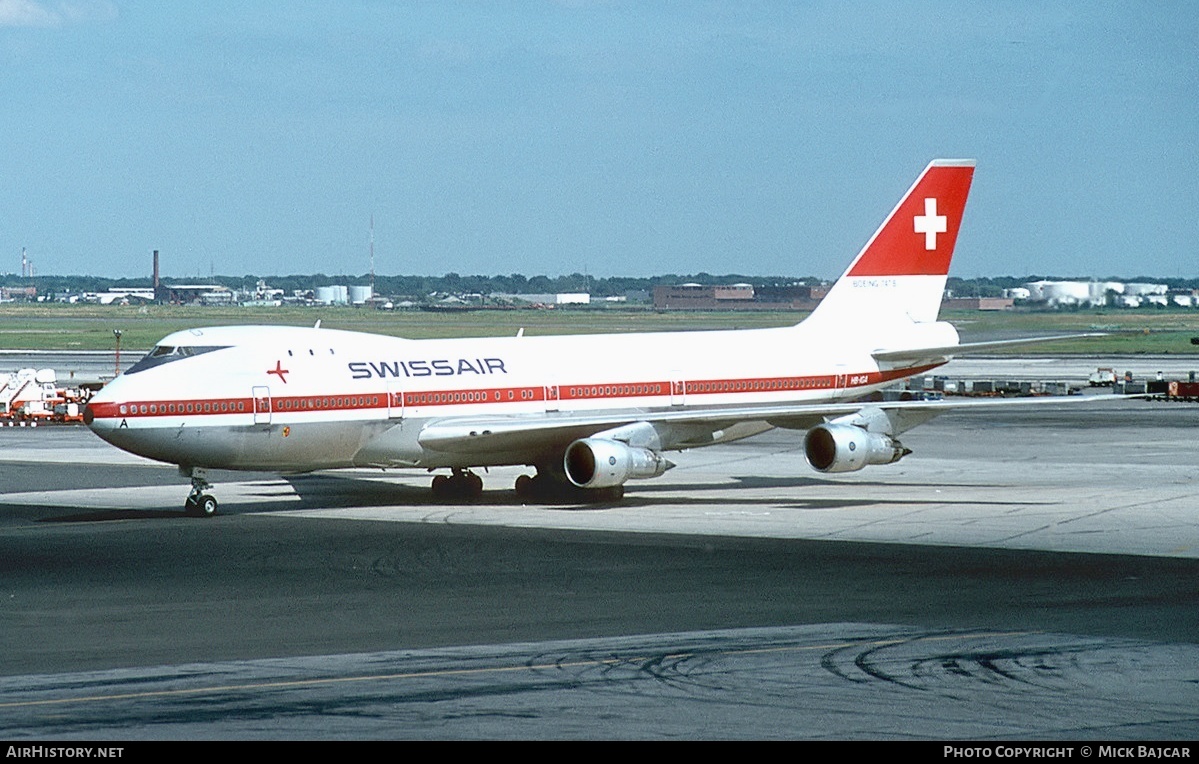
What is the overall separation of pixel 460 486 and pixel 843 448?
31.6 ft

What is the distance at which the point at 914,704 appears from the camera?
57.8 feet

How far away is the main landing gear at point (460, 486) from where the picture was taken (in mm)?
43062

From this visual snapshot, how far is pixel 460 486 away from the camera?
43.1 m

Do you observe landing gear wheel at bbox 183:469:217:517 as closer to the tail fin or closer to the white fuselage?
the white fuselage

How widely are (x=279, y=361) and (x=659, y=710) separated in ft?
75.8

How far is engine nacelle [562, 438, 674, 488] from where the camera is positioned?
38844 millimetres

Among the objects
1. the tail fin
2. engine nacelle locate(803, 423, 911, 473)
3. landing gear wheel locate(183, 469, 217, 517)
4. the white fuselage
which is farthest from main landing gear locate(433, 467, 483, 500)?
the tail fin

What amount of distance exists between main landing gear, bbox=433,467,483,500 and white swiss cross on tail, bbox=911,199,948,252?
14.2 meters

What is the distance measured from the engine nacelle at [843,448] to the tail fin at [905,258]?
6.89m

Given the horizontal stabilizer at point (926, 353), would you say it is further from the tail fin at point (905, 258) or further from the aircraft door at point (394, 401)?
the aircraft door at point (394, 401)

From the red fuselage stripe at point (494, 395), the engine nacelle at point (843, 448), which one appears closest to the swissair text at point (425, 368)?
the red fuselage stripe at point (494, 395)
